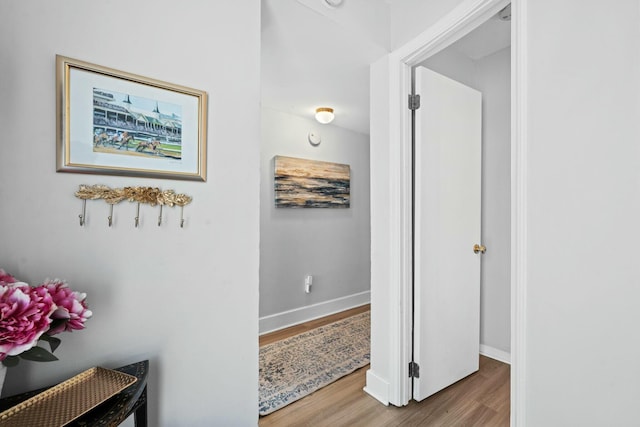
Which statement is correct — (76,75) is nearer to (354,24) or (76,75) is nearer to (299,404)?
(354,24)

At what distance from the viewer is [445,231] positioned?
80.0 inches

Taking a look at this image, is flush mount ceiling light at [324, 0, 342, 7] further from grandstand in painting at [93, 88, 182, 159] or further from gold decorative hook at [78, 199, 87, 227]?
gold decorative hook at [78, 199, 87, 227]

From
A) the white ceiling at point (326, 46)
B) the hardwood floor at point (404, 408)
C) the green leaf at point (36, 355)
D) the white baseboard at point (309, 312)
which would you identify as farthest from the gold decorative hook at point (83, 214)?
the white baseboard at point (309, 312)

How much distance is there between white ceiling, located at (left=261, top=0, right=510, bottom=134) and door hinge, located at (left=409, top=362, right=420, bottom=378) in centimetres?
201

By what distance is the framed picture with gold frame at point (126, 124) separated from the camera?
1036mm

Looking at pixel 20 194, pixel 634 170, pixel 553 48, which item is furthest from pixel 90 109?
pixel 634 170

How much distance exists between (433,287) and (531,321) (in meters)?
0.79

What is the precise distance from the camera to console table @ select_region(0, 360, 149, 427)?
85cm

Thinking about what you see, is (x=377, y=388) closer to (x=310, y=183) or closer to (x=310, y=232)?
(x=310, y=232)

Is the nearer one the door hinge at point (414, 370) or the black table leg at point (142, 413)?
the black table leg at point (142, 413)

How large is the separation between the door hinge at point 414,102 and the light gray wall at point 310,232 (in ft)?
5.26

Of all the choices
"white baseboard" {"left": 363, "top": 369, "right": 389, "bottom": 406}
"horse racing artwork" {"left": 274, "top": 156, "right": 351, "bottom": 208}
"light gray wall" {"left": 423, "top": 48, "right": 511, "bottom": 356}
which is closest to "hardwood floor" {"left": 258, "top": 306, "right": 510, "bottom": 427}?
"white baseboard" {"left": 363, "top": 369, "right": 389, "bottom": 406}

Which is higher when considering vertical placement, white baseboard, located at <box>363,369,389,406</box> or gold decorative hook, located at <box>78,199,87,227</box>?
gold decorative hook, located at <box>78,199,87,227</box>

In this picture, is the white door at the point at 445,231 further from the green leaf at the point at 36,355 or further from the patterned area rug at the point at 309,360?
the green leaf at the point at 36,355
